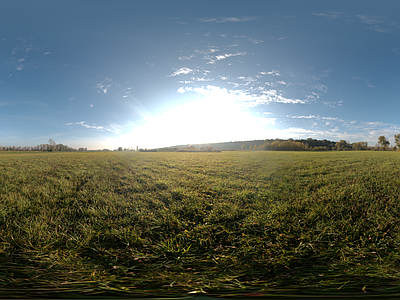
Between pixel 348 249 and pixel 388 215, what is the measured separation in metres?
1.51

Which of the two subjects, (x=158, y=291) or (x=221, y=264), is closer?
(x=158, y=291)

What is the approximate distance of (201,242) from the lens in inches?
89.6

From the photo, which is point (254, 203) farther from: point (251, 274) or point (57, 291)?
point (57, 291)

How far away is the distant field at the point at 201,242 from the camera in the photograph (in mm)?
1702

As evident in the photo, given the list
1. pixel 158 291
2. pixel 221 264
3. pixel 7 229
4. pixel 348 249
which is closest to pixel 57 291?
pixel 158 291

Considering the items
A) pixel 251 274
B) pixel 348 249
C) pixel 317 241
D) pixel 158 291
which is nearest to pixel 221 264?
pixel 251 274

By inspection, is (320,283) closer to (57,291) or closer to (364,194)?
(57,291)

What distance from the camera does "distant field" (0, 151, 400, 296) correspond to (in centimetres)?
170

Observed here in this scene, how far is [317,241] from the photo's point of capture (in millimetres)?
2307

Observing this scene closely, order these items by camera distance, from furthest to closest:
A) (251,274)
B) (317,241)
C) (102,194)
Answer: (102,194) < (317,241) < (251,274)

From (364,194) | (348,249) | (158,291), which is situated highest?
(364,194)

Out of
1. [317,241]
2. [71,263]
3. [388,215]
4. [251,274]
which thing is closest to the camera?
[251,274]

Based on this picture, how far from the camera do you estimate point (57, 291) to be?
1.61m

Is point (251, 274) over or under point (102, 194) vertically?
under
